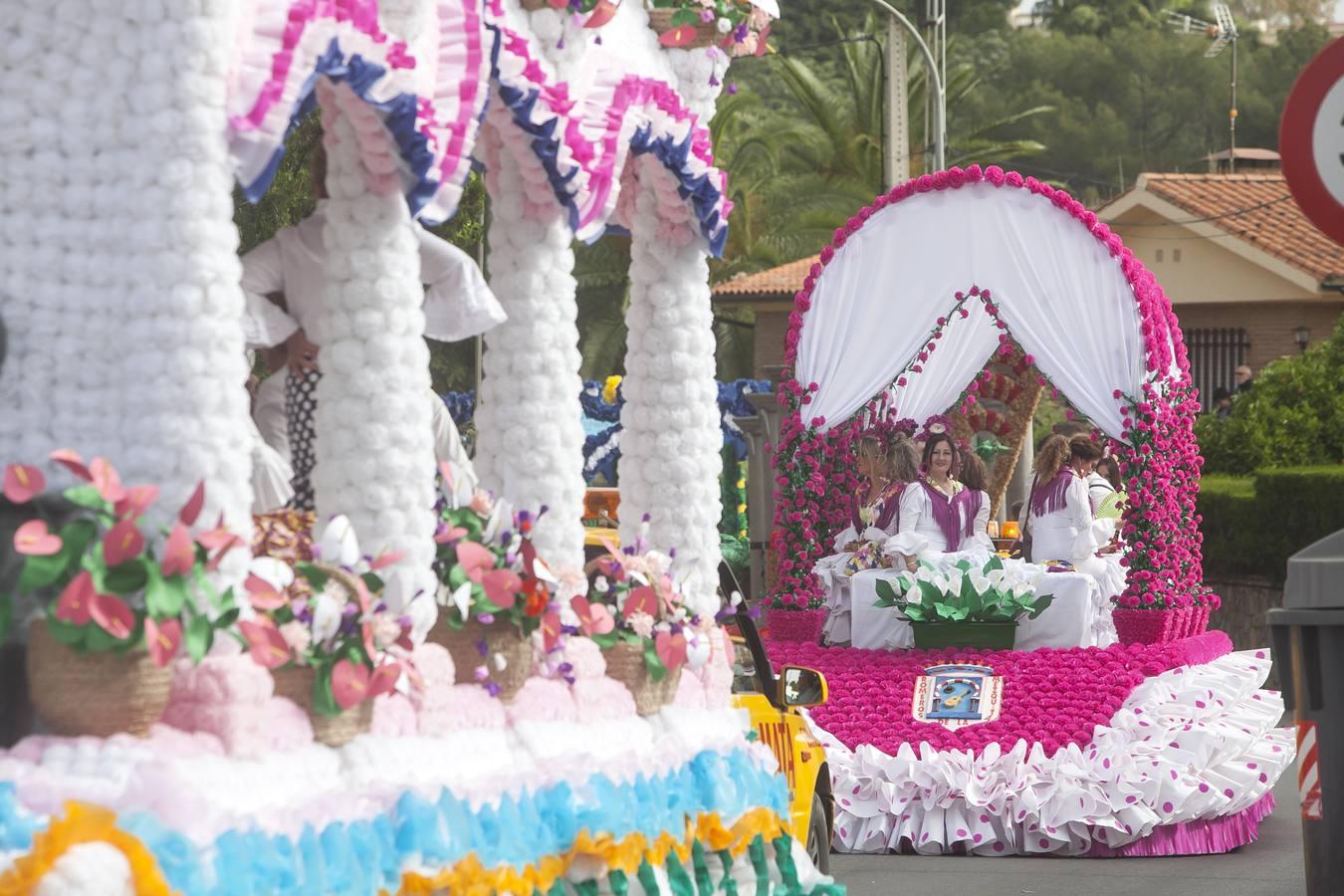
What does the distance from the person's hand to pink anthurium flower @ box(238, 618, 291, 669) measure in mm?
1739

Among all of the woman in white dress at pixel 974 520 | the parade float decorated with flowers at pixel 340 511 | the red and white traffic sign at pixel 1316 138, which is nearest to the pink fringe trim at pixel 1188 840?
the woman in white dress at pixel 974 520

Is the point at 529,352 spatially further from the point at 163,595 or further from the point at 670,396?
the point at 163,595

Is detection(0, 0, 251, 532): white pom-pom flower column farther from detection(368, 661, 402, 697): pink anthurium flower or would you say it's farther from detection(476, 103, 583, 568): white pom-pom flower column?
detection(476, 103, 583, 568): white pom-pom flower column

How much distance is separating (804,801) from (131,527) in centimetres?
534

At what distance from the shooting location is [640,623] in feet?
24.6

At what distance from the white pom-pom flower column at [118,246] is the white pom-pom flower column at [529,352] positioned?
184 cm

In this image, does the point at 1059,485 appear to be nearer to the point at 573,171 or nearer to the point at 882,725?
the point at 882,725

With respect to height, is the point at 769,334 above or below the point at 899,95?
below

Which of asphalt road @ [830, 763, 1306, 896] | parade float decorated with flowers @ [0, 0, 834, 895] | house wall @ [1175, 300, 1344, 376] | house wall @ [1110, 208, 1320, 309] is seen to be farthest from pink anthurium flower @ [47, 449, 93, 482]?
house wall @ [1175, 300, 1344, 376]

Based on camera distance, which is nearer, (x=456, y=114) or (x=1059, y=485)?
(x=456, y=114)

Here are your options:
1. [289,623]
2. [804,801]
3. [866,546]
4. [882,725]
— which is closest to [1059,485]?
[866,546]

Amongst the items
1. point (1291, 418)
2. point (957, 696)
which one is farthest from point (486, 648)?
point (1291, 418)

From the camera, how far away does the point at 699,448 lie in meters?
8.27

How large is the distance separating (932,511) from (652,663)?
8179 mm
